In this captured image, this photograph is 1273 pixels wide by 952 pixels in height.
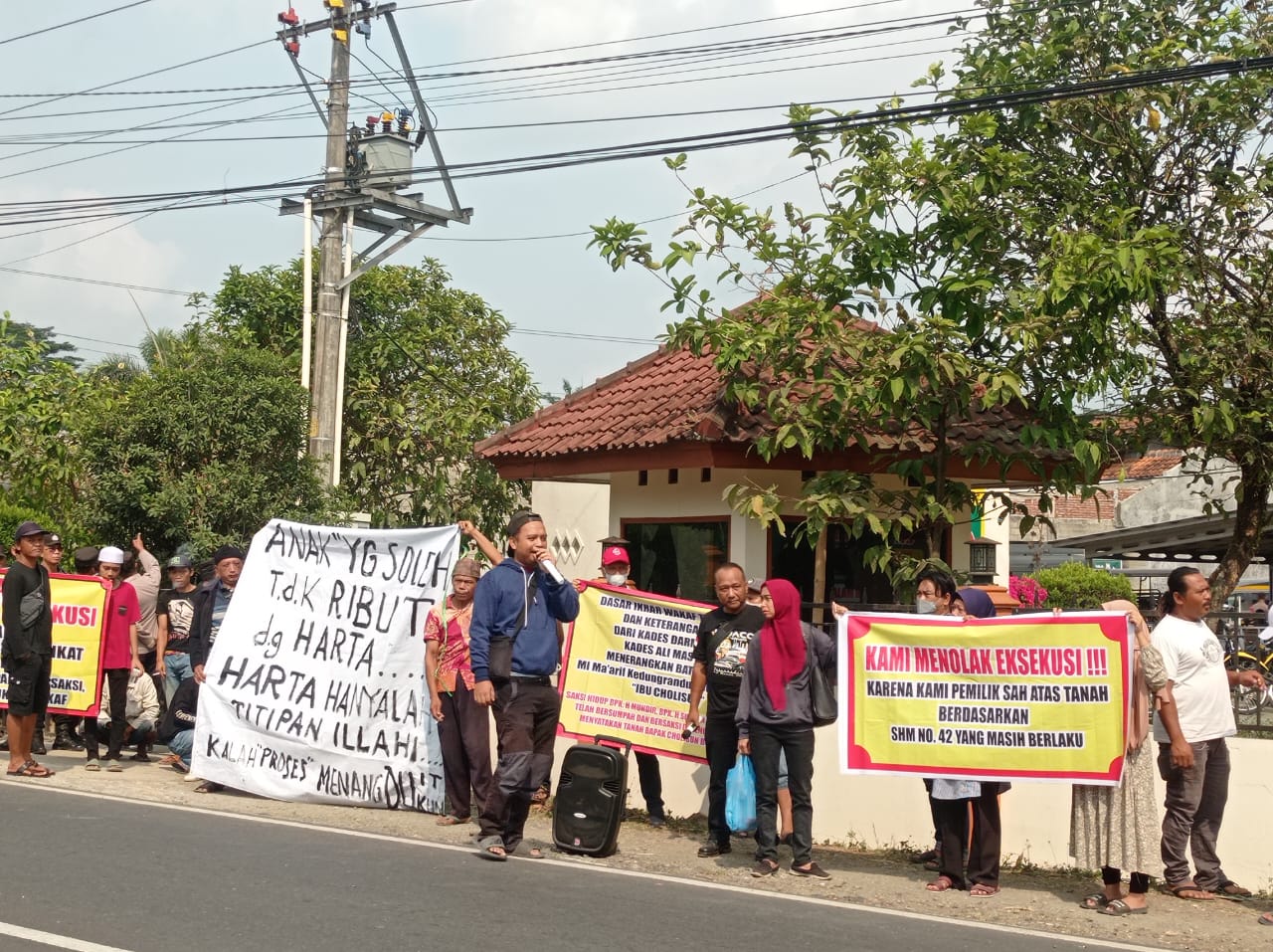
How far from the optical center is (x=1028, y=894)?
26.7 ft

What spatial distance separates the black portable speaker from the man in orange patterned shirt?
99 centimetres

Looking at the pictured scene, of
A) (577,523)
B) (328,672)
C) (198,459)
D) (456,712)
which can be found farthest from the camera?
(577,523)

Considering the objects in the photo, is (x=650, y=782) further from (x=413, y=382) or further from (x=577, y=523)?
(x=577, y=523)

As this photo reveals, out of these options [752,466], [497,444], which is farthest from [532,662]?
[497,444]

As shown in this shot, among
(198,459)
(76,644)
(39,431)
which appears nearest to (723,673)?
(76,644)

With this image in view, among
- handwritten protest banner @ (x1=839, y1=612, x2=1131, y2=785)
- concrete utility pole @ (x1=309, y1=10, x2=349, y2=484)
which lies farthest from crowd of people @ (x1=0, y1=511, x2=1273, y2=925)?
concrete utility pole @ (x1=309, y1=10, x2=349, y2=484)

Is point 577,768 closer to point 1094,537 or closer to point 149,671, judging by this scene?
point 149,671

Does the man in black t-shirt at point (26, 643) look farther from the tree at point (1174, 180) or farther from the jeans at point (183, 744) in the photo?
the tree at point (1174, 180)

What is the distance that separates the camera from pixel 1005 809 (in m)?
9.19

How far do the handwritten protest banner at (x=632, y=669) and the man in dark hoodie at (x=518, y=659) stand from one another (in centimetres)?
160

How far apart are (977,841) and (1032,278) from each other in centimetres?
487

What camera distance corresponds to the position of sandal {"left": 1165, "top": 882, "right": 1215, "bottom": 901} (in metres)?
8.05

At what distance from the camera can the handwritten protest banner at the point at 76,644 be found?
40.5 ft

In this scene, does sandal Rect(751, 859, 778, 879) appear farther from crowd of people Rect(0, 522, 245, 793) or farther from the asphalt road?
crowd of people Rect(0, 522, 245, 793)
